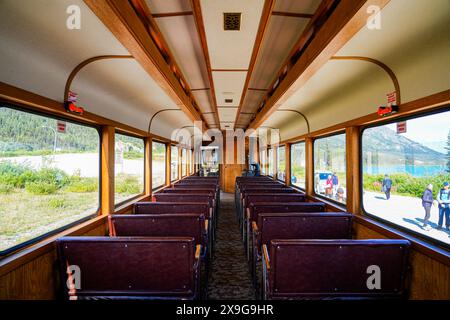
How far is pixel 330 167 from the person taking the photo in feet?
13.4

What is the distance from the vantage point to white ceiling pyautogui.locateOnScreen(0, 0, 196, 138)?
1.41 metres

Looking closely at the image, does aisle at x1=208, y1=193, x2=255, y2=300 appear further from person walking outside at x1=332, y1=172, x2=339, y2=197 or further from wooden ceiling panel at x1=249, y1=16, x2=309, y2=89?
wooden ceiling panel at x1=249, y1=16, x2=309, y2=89

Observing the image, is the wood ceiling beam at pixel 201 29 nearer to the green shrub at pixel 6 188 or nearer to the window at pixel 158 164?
the green shrub at pixel 6 188

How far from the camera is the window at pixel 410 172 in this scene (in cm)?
194

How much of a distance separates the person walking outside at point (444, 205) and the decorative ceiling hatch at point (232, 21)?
→ 2048 mm

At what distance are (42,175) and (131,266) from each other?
1.20m

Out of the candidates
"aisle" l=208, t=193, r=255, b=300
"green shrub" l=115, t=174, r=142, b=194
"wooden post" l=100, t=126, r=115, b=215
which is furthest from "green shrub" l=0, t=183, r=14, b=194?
"aisle" l=208, t=193, r=255, b=300

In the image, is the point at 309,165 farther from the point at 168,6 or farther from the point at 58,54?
A: the point at 58,54

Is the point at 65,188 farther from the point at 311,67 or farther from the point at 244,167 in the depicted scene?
the point at 244,167

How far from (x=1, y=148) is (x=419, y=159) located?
10.8 ft

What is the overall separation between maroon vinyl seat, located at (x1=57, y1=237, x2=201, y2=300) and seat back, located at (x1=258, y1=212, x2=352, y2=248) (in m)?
0.98

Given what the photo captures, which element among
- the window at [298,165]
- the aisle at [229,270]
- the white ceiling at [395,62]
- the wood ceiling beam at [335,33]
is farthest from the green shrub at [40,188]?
the window at [298,165]

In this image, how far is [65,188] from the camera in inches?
97.7

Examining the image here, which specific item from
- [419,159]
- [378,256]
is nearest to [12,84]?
[378,256]
